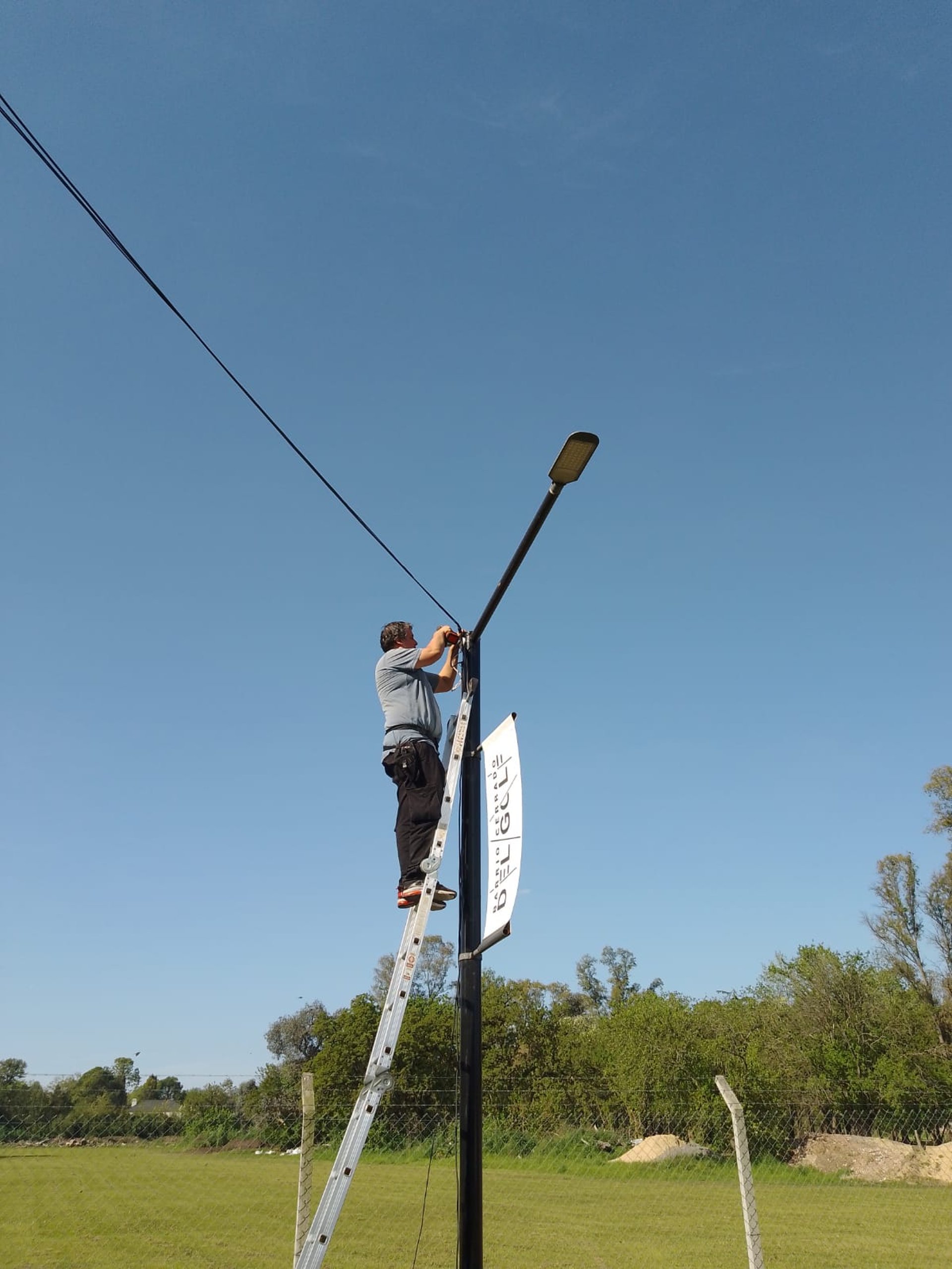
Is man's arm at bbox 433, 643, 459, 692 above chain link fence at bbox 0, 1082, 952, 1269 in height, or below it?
above

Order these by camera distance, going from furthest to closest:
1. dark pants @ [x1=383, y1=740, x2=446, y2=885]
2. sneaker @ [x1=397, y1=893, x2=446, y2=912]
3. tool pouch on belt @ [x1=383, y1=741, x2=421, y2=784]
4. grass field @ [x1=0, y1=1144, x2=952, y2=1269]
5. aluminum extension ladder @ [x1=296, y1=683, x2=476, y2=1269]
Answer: grass field @ [x1=0, y1=1144, x2=952, y2=1269], tool pouch on belt @ [x1=383, y1=741, x2=421, y2=784], dark pants @ [x1=383, y1=740, x2=446, y2=885], sneaker @ [x1=397, y1=893, x2=446, y2=912], aluminum extension ladder @ [x1=296, y1=683, x2=476, y2=1269]

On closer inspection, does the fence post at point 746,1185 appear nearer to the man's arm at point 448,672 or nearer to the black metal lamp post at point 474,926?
the black metal lamp post at point 474,926

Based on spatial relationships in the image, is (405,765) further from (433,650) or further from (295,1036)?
(295,1036)

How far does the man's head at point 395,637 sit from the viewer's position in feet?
21.2

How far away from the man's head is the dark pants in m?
0.95

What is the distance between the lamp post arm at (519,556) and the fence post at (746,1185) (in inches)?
177

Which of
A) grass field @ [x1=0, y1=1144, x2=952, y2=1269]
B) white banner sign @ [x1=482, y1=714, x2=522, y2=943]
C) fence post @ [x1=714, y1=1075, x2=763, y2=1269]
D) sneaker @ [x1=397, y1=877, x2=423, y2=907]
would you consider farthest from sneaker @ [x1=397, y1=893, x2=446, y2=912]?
grass field @ [x1=0, y1=1144, x2=952, y2=1269]

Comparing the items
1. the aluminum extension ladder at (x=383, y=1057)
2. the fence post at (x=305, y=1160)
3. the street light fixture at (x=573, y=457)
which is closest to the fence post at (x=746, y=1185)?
the fence post at (x=305, y=1160)

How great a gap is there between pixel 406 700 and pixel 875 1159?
851 inches

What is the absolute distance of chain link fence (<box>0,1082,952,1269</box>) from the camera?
7.89 m

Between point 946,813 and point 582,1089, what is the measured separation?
17.9m

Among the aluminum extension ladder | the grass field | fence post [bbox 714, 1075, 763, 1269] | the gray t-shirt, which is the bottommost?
the grass field

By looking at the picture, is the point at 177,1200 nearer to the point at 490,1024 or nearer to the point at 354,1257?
the point at 354,1257

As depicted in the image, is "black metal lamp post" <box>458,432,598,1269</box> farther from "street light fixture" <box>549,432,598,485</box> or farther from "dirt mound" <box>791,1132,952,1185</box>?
"dirt mound" <box>791,1132,952,1185</box>
